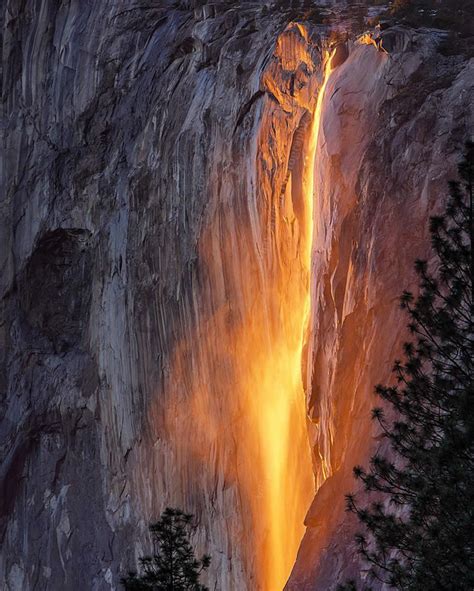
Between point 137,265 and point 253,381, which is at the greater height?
point 137,265

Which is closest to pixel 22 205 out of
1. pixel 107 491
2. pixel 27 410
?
pixel 27 410

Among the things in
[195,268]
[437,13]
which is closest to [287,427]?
[195,268]

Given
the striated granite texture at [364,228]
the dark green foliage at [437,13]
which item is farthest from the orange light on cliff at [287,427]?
the dark green foliage at [437,13]

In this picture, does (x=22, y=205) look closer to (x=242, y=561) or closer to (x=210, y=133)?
(x=210, y=133)

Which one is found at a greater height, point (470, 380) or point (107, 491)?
point (107, 491)

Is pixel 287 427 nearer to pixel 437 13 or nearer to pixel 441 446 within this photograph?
pixel 437 13

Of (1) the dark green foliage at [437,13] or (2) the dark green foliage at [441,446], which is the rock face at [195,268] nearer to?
(1) the dark green foliage at [437,13]
